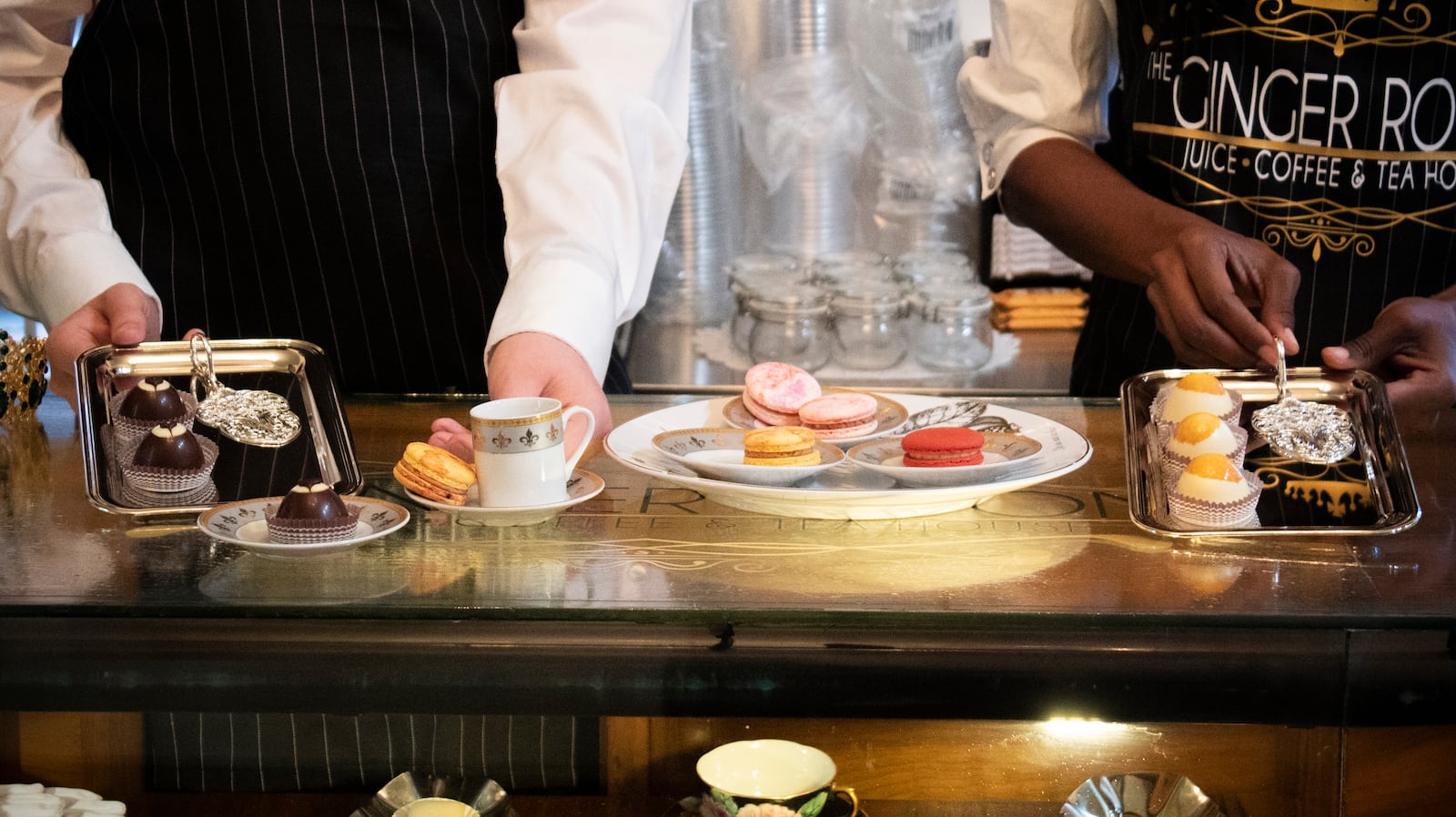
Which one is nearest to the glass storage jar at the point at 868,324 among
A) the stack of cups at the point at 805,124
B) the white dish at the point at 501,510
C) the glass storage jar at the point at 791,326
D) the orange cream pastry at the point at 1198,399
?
the glass storage jar at the point at 791,326

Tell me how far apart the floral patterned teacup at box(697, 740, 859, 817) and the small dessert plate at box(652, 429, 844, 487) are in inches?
8.7

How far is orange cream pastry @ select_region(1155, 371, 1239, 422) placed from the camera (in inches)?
44.5

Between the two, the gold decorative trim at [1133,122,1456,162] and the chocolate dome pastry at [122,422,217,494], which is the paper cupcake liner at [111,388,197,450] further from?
the gold decorative trim at [1133,122,1456,162]

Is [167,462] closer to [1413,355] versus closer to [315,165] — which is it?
[315,165]

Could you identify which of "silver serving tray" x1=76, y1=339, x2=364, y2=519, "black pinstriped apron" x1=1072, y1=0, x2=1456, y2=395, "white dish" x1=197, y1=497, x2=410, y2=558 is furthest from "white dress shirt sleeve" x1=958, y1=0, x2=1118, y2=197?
"white dish" x1=197, y1=497, x2=410, y2=558

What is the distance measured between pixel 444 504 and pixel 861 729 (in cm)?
39

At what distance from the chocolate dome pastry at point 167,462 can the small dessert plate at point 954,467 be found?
0.58m

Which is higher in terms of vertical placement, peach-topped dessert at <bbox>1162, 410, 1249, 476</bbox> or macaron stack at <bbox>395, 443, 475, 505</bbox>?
peach-topped dessert at <bbox>1162, 410, 1249, 476</bbox>

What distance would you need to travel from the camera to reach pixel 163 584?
903 millimetres

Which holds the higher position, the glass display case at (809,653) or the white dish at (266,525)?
the white dish at (266,525)

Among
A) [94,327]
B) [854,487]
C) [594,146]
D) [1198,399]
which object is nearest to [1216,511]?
[1198,399]

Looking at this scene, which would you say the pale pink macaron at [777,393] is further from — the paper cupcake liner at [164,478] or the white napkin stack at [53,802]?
the white napkin stack at [53,802]

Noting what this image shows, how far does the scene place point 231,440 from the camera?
126 cm

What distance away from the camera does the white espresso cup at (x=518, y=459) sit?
1052mm
